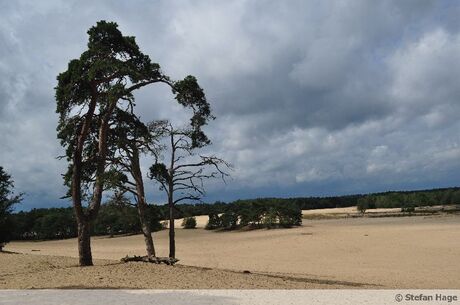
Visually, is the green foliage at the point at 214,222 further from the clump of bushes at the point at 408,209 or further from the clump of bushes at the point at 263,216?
the clump of bushes at the point at 408,209

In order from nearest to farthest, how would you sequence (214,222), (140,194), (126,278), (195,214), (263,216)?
(126,278), (140,194), (263,216), (214,222), (195,214)

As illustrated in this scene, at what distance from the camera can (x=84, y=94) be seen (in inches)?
723

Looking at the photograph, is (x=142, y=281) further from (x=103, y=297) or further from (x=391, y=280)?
(x=391, y=280)

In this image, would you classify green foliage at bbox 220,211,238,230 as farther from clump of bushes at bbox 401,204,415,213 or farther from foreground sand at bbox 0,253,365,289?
clump of bushes at bbox 401,204,415,213

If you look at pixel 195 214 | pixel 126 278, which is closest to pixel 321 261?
pixel 126 278

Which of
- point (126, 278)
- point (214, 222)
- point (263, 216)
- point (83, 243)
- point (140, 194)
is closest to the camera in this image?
point (126, 278)

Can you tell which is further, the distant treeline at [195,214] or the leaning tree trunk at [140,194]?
the distant treeline at [195,214]

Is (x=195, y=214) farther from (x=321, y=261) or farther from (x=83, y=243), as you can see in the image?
(x=83, y=243)

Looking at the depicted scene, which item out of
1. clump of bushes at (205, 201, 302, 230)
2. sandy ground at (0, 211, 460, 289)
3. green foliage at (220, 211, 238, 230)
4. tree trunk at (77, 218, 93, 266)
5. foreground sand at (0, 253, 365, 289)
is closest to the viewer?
foreground sand at (0, 253, 365, 289)

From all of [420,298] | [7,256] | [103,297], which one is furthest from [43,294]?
[7,256]

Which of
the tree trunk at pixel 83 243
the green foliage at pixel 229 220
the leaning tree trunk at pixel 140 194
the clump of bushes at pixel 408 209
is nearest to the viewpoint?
the tree trunk at pixel 83 243

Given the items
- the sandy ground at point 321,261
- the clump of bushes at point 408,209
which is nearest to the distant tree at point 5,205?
the sandy ground at point 321,261

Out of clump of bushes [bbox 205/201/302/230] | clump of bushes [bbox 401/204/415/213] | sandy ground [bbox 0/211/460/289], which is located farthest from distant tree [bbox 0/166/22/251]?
clump of bushes [bbox 401/204/415/213]

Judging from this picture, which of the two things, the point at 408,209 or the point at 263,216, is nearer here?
the point at 263,216
